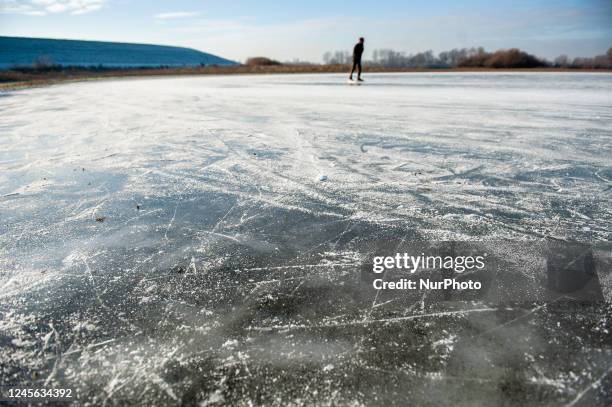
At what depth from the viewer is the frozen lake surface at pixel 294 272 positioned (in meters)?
1.22

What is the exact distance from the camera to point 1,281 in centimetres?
183

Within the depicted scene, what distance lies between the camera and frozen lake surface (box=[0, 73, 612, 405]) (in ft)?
4.01

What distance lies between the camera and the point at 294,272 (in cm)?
187

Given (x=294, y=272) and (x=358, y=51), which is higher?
(x=358, y=51)

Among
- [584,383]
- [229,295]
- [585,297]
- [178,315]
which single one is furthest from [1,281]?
[585,297]

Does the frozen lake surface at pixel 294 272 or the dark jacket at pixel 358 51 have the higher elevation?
the dark jacket at pixel 358 51

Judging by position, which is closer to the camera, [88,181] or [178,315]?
[178,315]

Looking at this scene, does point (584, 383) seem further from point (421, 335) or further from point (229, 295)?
point (229, 295)

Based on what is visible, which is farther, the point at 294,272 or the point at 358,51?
the point at 358,51

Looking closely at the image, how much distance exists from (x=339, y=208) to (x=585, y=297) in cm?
146

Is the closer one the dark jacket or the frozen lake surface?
the frozen lake surface

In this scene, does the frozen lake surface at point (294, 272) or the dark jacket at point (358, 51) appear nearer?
the frozen lake surface at point (294, 272)

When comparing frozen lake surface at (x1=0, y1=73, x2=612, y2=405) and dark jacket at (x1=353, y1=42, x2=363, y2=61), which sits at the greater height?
dark jacket at (x1=353, y1=42, x2=363, y2=61)

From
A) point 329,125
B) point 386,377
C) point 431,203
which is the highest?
point 329,125
